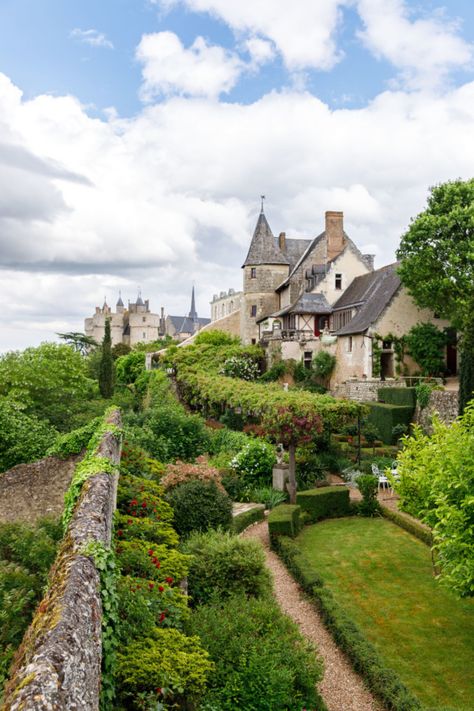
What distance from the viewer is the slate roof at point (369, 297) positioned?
3570cm

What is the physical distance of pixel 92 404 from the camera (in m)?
35.3

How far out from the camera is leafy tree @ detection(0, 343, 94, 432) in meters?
28.6

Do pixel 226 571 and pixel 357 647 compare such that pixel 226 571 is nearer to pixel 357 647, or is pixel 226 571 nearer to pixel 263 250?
pixel 357 647

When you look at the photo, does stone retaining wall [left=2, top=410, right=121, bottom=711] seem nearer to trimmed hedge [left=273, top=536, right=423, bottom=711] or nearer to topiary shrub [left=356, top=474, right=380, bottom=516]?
trimmed hedge [left=273, top=536, right=423, bottom=711]

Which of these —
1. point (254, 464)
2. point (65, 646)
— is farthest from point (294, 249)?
point (65, 646)

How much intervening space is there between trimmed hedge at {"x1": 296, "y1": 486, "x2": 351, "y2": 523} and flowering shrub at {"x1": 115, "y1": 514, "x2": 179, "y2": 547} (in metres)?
9.67

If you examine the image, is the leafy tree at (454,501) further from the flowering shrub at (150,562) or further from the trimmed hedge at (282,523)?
the trimmed hedge at (282,523)

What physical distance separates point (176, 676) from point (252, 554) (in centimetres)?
522

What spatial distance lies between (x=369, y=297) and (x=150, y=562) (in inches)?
1268

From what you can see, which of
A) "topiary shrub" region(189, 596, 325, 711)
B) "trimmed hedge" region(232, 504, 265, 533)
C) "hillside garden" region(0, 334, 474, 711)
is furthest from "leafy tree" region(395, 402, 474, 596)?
"trimmed hedge" region(232, 504, 265, 533)

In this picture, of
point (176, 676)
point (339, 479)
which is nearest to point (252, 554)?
point (176, 676)

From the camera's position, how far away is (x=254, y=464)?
76.9 feet

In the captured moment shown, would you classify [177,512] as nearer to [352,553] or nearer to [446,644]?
[352,553]

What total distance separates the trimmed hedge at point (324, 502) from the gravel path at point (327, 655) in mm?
4834
